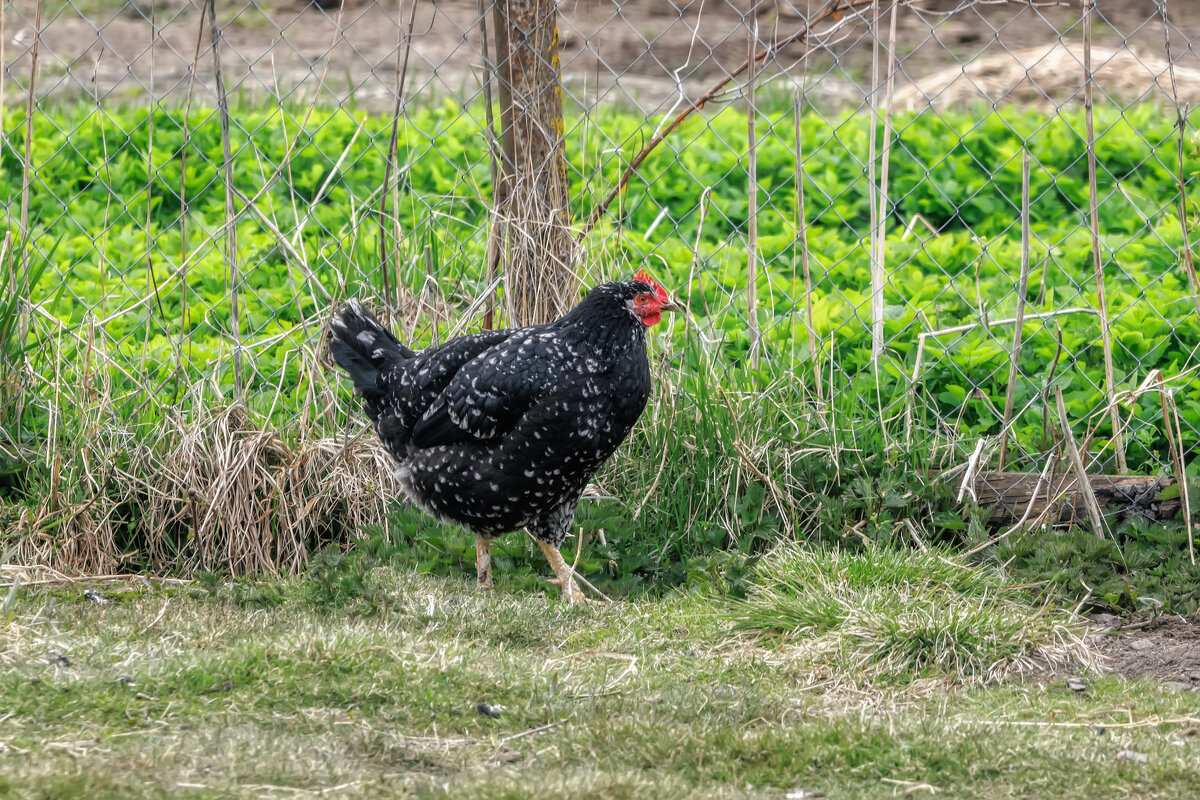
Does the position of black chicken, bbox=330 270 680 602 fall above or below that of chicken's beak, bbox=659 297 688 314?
below

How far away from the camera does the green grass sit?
2.75 m

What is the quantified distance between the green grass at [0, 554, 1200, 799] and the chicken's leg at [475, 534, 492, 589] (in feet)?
1.93

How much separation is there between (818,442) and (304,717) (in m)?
2.52

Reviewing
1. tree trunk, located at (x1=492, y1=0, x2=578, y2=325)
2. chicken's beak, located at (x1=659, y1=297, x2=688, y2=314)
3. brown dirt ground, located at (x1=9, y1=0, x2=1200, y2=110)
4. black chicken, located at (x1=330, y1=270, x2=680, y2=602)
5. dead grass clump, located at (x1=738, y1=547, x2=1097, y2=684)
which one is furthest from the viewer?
brown dirt ground, located at (x1=9, y1=0, x2=1200, y2=110)

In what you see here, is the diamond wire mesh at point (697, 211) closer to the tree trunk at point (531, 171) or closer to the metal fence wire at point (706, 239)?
the metal fence wire at point (706, 239)

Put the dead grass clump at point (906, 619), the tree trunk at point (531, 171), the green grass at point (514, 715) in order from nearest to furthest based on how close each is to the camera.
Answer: the green grass at point (514, 715) < the dead grass clump at point (906, 619) < the tree trunk at point (531, 171)

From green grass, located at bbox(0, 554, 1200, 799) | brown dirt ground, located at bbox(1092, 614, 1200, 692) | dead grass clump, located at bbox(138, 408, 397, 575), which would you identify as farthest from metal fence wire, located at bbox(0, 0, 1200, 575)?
green grass, located at bbox(0, 554, 1200, 799)

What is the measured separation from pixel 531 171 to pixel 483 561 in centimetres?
158

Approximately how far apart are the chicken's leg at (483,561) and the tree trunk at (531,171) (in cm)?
94

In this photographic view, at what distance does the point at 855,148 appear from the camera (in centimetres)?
804

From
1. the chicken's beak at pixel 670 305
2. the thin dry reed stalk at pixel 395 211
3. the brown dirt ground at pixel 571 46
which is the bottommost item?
the chicken's beak at pixel 670 305

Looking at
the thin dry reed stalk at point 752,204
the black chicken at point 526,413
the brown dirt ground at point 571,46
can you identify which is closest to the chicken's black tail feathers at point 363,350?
the black chicken at point 526,413

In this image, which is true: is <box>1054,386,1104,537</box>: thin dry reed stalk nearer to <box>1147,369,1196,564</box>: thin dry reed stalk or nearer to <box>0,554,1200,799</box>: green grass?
<box>1147,369,1196,564</box>: thin dry reed stalk

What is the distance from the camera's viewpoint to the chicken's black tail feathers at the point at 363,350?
4809 millimetres
